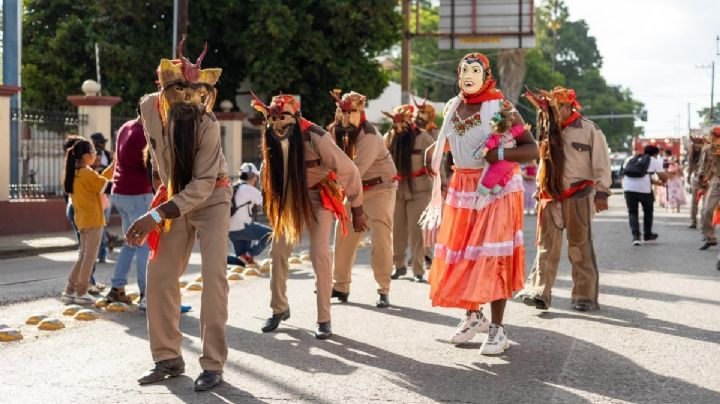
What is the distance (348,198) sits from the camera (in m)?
8.11

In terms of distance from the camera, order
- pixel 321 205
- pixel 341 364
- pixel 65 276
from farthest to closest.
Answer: pixel 65 276 → pixel 321 205 → pixel 341 364

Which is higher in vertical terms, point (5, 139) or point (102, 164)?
point (5, 139)

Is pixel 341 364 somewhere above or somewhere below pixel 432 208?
below

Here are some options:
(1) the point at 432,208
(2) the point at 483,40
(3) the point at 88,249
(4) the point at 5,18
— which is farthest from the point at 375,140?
(2) the point at 483,40

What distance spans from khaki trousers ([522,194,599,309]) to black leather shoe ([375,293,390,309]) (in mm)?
1289

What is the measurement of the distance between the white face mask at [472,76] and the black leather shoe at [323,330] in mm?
2072

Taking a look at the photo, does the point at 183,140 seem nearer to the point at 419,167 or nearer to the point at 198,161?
the point at 198,161

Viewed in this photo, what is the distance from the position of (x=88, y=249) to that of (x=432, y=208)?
3.59m

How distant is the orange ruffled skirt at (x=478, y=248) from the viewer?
7504mm

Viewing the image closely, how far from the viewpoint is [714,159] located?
662 inches

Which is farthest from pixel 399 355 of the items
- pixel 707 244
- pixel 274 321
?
pixel 707 244

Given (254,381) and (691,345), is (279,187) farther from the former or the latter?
(691,345)

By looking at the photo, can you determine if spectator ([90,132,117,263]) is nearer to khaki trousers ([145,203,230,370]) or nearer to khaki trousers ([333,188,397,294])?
khaki trousers ([333,188,397,294])

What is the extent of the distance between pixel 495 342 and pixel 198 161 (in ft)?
8.12
